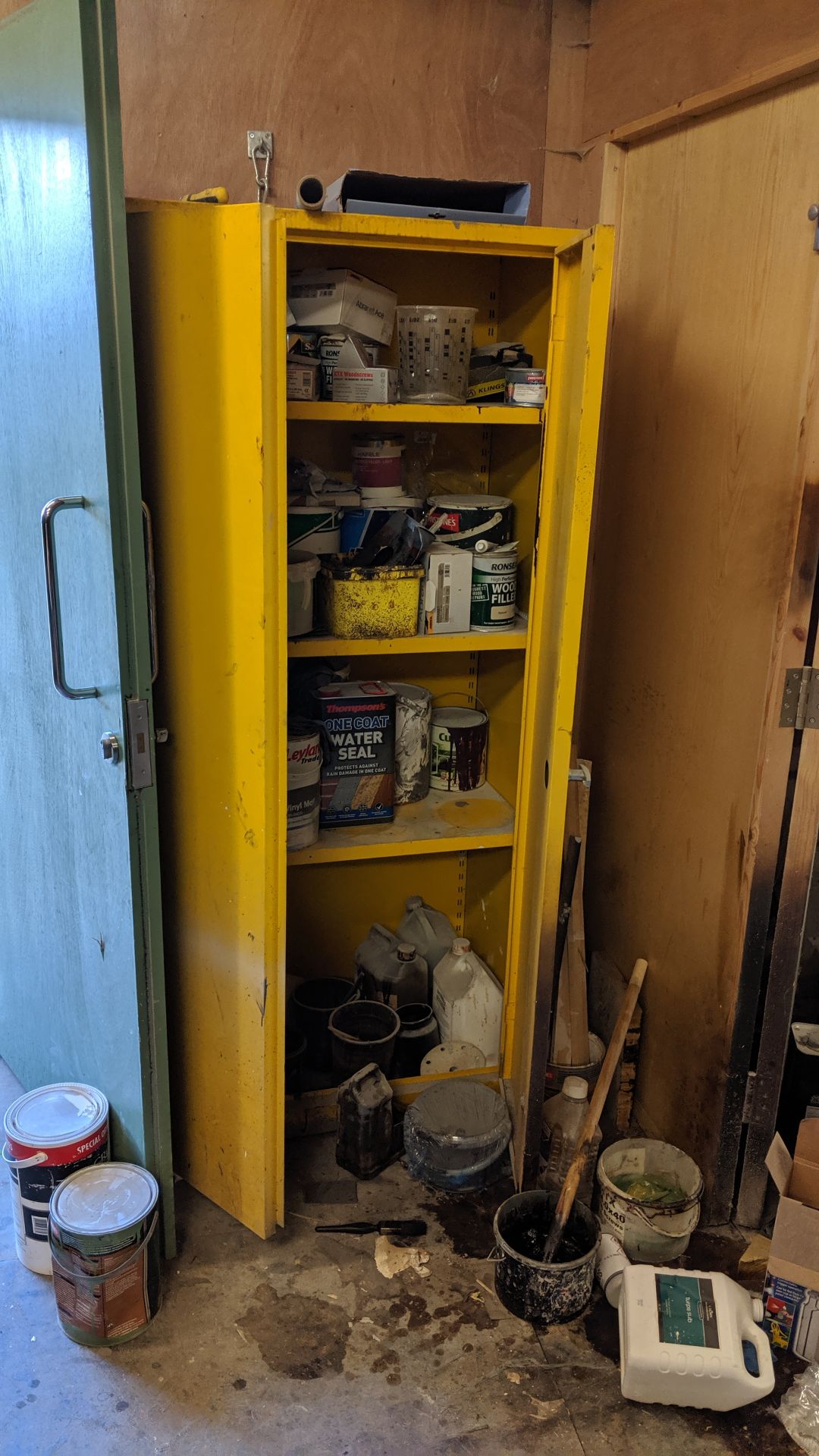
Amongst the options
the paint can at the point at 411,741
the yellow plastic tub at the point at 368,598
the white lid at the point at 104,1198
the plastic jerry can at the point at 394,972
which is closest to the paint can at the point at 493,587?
the yellow plastic tub at the point at 368,598

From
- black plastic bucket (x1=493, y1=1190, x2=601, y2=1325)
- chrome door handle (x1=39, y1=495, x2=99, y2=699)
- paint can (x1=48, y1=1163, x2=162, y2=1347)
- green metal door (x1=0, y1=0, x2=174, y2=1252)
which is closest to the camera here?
green metal door (x1=0, y1=0, x2=174, y2=1252)

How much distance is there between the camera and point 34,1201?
1746mm

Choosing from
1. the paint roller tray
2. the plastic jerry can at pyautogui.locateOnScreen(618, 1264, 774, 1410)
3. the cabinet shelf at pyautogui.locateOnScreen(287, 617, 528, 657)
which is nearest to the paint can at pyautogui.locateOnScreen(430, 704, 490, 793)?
the cabinet shelf at pyautogui.locateOnScreen(287, 617, 528, 657)

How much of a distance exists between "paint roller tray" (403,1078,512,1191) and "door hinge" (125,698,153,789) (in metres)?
0.92

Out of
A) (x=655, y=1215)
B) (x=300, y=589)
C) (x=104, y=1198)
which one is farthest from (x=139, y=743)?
(x=655, y=1215)

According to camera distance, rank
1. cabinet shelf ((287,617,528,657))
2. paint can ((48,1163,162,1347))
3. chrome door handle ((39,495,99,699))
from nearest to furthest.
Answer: chrome door handle ((39,495,99,699)), paint can ((48,1163,162,1347)), cabinet shelf ((287,617,528,657))

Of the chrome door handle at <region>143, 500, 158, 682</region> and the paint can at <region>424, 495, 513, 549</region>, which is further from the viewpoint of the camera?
the paint can at <region>424, 495, 513, 549</region>

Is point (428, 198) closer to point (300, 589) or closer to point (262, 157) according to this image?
A: point (262, 157)

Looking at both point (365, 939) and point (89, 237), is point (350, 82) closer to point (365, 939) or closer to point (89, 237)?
point (89, 237)

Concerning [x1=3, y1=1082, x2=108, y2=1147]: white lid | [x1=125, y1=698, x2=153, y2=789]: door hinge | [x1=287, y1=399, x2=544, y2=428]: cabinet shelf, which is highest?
[x1=287, y1=399, x2=544, y2=428]: cabinet shelf

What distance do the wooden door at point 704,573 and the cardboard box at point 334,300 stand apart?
1.84 ft

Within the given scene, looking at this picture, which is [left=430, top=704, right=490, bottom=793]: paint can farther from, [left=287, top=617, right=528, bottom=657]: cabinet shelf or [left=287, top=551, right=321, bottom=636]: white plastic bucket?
[left=287, top=551, right=321, bottom=636]: white plastic bucket

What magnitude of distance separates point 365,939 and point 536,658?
838mm

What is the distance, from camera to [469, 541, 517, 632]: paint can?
192cm
